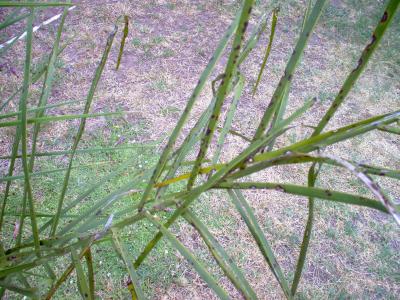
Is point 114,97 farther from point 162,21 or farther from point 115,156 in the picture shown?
point 162,21

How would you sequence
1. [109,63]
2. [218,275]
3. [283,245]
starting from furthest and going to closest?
[109,63]
[283,245]
[218,275]

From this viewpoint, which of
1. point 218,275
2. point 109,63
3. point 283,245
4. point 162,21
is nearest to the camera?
point 218,275

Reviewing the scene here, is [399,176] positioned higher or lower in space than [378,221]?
lower

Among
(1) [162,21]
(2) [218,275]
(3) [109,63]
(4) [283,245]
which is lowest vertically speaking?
(2) [218,275]

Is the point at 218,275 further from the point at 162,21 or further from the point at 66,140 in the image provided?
the point at 162,21

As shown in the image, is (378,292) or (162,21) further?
(162,21)

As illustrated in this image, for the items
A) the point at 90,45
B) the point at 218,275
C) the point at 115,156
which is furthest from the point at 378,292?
the point at 90,45

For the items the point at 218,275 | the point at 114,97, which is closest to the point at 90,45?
the point at 114,97
